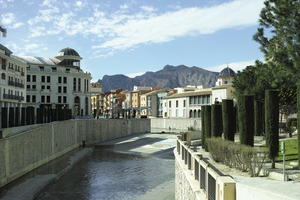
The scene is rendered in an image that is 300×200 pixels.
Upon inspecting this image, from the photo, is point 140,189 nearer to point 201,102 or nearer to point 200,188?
point 200,188

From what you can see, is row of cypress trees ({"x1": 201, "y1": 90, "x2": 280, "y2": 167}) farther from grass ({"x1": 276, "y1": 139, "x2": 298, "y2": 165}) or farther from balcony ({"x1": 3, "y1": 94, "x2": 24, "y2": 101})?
balcony ({"x1": 3, "y1": 94, "x2": 24, "y2": 101})

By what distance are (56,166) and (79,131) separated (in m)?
28.9

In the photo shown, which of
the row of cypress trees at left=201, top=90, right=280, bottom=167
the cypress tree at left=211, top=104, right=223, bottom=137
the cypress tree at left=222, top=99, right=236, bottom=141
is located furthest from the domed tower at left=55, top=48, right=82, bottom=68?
the cypress tree at left=222, top=99, right=236, bottom=141

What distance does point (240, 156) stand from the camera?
2061 cm

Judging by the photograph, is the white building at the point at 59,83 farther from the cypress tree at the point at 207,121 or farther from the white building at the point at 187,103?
the cypress tree at the point at 207,121

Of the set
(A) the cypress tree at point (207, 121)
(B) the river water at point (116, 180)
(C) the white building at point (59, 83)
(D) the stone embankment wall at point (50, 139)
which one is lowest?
(B) the river water at point (116, 180)

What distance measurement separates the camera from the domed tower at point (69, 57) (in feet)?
334

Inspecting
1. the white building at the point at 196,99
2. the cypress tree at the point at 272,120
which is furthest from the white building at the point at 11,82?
the white building at the point at 196,99

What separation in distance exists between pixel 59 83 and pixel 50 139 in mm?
46233

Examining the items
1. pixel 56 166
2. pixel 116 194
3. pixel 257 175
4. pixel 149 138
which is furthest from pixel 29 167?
pixel 149 138

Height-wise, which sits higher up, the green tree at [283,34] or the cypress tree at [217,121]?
the green tree at [283,34]

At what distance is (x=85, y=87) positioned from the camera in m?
102

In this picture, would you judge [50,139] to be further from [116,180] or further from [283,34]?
[283,34]

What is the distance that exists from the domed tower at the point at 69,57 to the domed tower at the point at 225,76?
47.6 m
